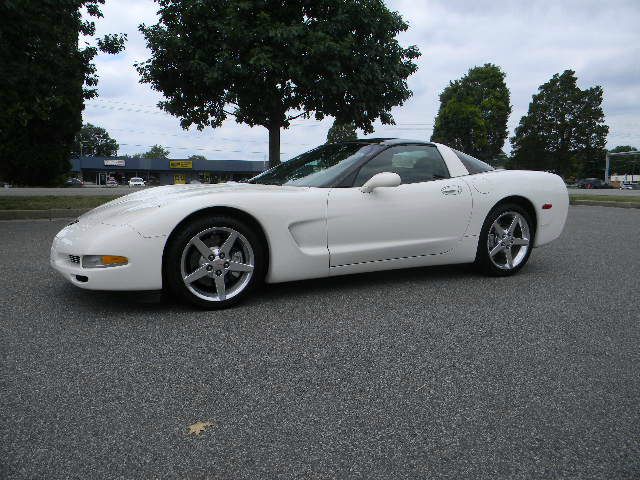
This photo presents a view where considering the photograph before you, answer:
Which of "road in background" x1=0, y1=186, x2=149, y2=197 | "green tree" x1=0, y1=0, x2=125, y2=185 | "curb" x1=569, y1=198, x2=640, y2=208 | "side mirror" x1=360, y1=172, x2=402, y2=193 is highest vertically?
"green tree" x1=0, y1=0, x2=125, y2=185

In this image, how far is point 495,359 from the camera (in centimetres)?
260

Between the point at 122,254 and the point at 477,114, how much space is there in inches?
2030

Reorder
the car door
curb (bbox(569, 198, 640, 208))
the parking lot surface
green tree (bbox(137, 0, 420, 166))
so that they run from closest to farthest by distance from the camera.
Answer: the parking lot surface → the car door → green tree (bbox(137, 0, 420, 166)) → curb (bbox(569, 198, 640, 208))

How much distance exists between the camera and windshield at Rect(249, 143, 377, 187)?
3951 millimetres

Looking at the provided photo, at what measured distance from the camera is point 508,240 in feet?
15.2

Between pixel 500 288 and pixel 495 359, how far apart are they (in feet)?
5.53

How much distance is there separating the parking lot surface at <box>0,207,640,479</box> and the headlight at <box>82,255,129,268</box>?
328mm

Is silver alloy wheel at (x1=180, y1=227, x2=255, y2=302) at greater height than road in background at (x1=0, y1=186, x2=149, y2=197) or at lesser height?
lesser

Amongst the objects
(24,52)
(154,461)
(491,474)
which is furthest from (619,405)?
(24,52)

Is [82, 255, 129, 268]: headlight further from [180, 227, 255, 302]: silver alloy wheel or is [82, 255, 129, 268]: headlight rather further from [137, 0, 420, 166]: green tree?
[137, 0, 420, 166]: green tree

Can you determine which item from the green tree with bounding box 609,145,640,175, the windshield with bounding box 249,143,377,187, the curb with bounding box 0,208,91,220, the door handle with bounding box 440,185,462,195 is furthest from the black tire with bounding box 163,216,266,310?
the green tree with bounding box 609,145,640,175

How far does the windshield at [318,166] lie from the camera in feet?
13.0

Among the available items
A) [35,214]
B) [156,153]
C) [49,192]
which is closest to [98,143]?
[156,153]

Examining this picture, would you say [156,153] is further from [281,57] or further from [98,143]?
[281,57]
